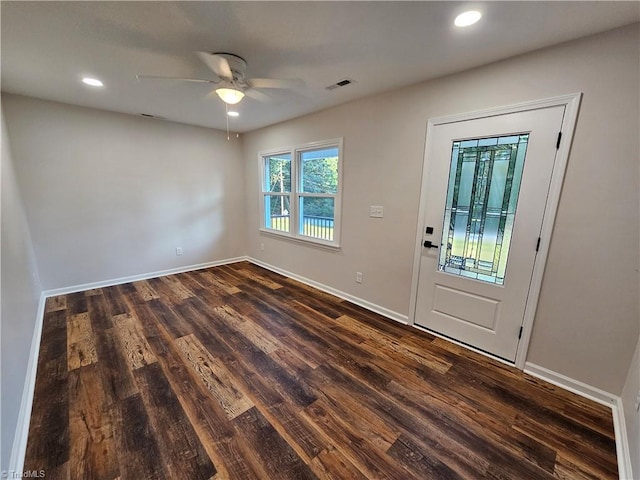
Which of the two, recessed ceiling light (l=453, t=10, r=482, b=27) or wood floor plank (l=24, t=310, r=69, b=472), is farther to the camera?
recessed ceiling light (l=453, t=10, r=482, b=27)

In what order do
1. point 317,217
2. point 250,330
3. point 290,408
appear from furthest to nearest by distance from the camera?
point 317,217
point 250,330
point 290,408

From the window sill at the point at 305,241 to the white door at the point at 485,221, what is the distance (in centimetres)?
124

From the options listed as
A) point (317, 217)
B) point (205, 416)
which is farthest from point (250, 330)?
point (317, 217)

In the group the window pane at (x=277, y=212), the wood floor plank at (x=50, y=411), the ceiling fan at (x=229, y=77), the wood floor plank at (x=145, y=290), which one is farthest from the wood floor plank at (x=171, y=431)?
the window pane at (x=277, y=212)

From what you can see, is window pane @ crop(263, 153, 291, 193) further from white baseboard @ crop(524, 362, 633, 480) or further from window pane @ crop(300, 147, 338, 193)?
white baseboard @ crop(524, 362, 633, 480)

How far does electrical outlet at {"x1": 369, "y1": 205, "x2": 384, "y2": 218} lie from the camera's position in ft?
9.50

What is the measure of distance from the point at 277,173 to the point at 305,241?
1.35 meters

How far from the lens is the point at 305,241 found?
3895 mm

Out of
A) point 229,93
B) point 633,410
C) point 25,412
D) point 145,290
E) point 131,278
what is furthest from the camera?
point 131,278

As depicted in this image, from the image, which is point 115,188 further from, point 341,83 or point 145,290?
point 341,83

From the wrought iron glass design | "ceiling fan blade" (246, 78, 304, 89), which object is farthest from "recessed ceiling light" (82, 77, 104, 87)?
the wrought iron glass design

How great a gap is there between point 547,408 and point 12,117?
579 centimetres

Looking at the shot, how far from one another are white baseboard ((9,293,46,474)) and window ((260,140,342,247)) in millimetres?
2931

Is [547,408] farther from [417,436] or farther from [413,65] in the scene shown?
[413,65]
